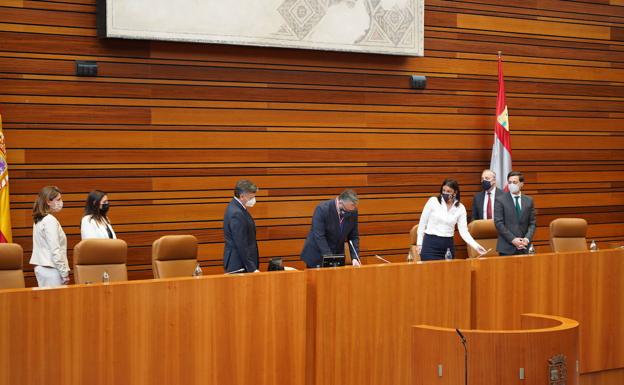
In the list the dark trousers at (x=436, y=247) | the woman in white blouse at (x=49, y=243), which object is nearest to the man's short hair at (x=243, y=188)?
the woman in white blouse at (x=49, y=243)

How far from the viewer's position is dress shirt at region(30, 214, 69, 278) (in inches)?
261

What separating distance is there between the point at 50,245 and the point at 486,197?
4662 mm

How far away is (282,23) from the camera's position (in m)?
8.70

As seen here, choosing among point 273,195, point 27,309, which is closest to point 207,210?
point 273,195

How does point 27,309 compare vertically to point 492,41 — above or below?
below

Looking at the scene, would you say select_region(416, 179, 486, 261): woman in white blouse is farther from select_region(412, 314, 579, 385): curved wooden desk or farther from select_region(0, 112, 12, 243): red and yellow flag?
select_region(412, 314, 579, 385): curved wooden desk

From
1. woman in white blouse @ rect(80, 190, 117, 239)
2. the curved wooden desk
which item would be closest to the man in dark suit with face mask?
woman in white blouse @ rect(80, 190, 117, 239)

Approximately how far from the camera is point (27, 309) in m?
4.45

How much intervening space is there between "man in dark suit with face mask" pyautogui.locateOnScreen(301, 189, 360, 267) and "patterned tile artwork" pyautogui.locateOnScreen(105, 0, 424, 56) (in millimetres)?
2171

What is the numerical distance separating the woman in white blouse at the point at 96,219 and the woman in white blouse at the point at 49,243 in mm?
391

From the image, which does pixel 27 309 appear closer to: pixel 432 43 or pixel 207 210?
pixel 207 210

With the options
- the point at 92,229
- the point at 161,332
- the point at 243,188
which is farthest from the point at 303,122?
the point at 161,332

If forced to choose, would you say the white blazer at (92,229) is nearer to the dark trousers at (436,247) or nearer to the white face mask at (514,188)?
the dark trousers at (436,247)

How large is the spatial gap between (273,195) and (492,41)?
308 cm
